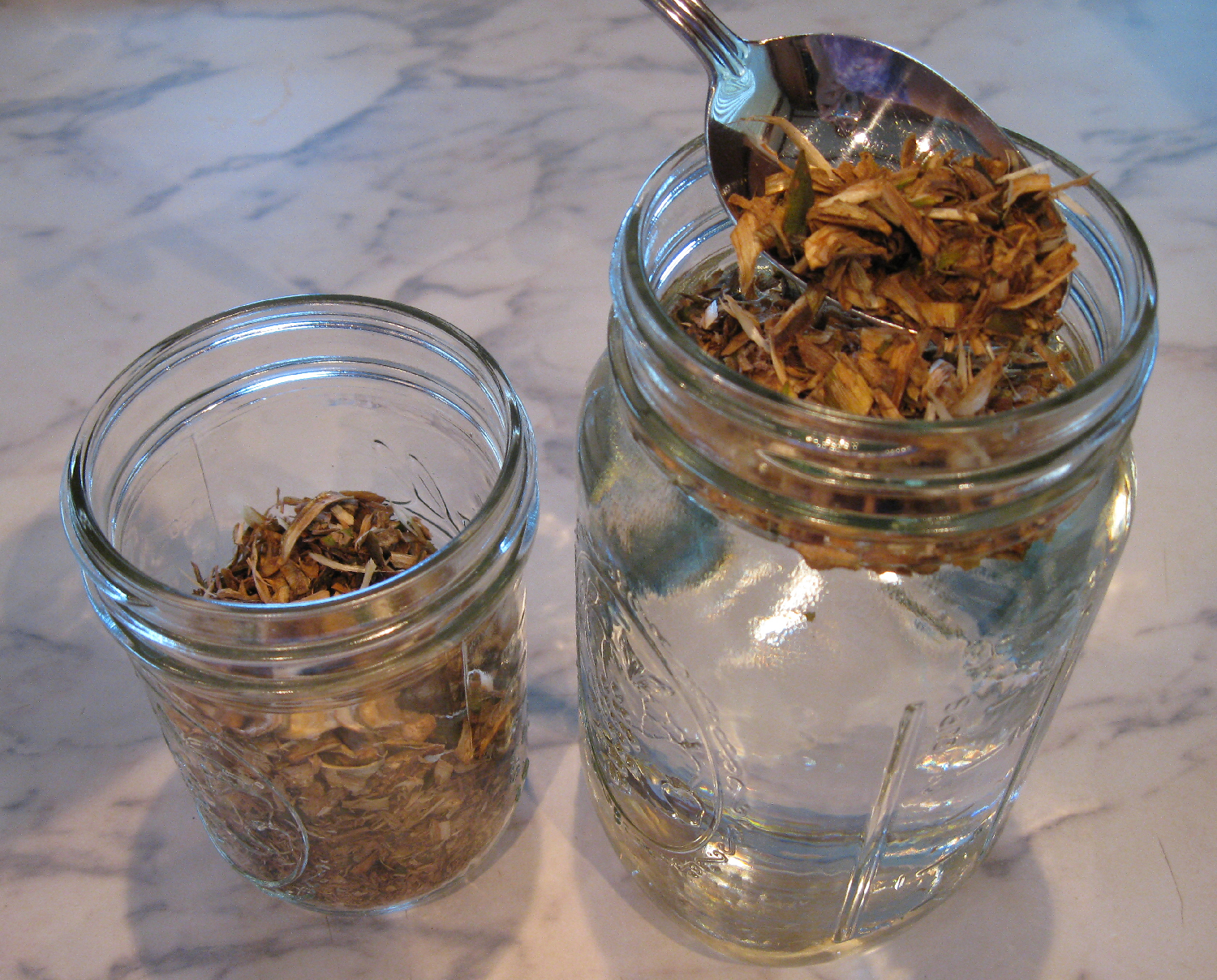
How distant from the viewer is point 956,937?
0.61m

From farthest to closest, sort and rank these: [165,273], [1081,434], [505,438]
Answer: [165,273]
[505,438]
[1081,434]

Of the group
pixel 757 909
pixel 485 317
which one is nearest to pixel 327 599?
pixel 757 909

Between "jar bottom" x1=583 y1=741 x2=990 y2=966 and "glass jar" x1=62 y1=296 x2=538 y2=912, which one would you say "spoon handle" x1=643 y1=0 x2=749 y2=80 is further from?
"jar bottom" x1=583 y1=741 x2=990 y2=966

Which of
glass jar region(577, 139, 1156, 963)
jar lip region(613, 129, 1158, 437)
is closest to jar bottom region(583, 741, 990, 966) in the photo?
glass jar region(577, 139, 1156, 963)

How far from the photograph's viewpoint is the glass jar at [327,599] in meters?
0.47

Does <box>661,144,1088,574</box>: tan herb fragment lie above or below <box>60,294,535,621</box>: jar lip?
above

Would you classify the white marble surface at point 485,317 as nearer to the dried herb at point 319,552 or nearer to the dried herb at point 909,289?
the dried herb at point 319,552

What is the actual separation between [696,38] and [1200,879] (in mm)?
516

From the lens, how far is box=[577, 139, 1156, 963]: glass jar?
395 millimetres

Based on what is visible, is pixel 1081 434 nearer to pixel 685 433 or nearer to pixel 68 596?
pixel 685 433

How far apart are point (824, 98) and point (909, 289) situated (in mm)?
170

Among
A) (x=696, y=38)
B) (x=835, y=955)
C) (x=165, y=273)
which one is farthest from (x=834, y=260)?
(x=165, y=273)

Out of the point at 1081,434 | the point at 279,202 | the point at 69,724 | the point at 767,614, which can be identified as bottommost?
the point at 69,724

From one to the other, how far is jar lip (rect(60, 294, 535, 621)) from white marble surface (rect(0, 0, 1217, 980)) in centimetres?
21
